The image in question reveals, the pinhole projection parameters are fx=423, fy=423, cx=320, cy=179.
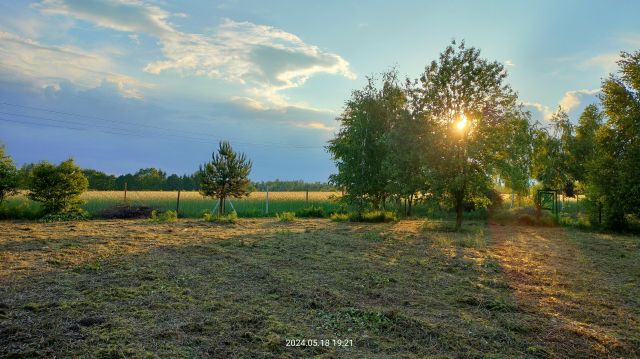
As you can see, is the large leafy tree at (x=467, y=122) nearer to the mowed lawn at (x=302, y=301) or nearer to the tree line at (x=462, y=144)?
the tree line at (x=462, y=144)

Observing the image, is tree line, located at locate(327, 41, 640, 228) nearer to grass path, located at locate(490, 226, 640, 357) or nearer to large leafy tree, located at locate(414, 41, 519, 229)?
large leafy tree, located at locate(414, 41, 519, 229)

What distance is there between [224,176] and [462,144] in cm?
1240

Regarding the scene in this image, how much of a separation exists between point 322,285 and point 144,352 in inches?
135

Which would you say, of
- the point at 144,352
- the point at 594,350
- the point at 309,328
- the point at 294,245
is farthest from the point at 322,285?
the point at 294,245

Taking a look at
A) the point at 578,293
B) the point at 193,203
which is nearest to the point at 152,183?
the point at 193,203

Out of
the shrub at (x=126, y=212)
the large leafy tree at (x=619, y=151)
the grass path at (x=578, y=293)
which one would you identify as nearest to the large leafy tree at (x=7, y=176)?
the shrub at (x=126, y=212)

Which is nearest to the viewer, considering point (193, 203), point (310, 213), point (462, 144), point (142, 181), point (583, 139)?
point (462, 144)

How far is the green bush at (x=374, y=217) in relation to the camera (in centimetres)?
2184

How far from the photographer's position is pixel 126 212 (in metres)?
22.7

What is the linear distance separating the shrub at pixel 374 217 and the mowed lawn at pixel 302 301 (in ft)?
33.9

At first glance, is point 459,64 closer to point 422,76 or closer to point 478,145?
point 422,76

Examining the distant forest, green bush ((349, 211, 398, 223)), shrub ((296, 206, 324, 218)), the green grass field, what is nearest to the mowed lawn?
green bush ((349, 211, 398, 223))

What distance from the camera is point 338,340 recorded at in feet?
15.5

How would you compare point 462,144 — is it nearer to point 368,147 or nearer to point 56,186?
point 368,147
